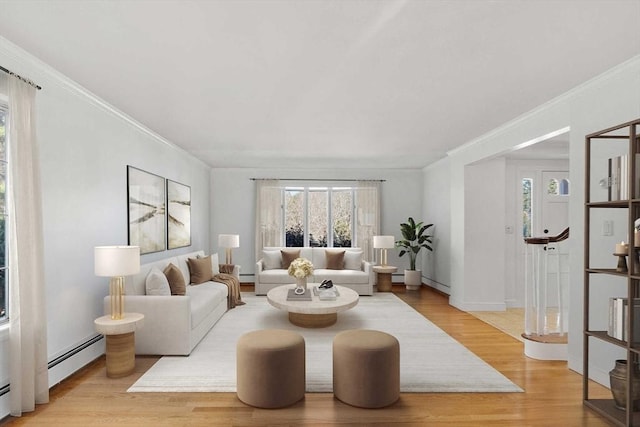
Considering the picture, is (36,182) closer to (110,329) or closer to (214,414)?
(110,329)

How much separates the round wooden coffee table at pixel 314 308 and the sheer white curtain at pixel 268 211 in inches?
119

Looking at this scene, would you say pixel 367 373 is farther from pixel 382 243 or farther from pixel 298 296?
pixel 382 243

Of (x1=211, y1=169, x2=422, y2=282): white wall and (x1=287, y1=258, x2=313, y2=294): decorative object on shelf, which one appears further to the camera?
(x1=211, y1=169, x2=422, y2=282): white wall

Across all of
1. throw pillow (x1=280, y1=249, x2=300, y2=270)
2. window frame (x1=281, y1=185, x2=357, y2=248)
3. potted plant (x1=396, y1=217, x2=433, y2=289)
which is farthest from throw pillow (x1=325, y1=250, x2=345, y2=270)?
potted plant (x1=396, y1=217, x2=433, y2=289)

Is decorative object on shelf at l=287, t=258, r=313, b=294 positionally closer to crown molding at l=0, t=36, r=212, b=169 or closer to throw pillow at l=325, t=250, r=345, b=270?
throw pillow at l=325, t=250, r=345, b=270

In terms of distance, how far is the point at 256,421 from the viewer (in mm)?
2686

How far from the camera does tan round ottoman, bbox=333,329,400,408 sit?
2871 mm

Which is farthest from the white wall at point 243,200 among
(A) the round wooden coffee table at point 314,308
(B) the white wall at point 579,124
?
(B) the white wall at point 579,124

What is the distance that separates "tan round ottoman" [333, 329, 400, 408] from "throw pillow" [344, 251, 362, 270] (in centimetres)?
463

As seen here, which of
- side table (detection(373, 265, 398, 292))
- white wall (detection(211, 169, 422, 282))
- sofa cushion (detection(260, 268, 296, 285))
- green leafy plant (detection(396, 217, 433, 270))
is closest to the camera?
sofa cushion (detection(260, 268, 296, 285))

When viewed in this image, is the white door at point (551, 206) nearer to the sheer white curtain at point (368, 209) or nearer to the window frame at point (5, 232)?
the sheer white curtain at point (368, 209)

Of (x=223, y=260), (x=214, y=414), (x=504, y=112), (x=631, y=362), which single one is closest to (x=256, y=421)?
(x=214, y=414)

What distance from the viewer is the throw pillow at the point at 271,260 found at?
766 cm

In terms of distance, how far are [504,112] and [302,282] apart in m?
3.41
